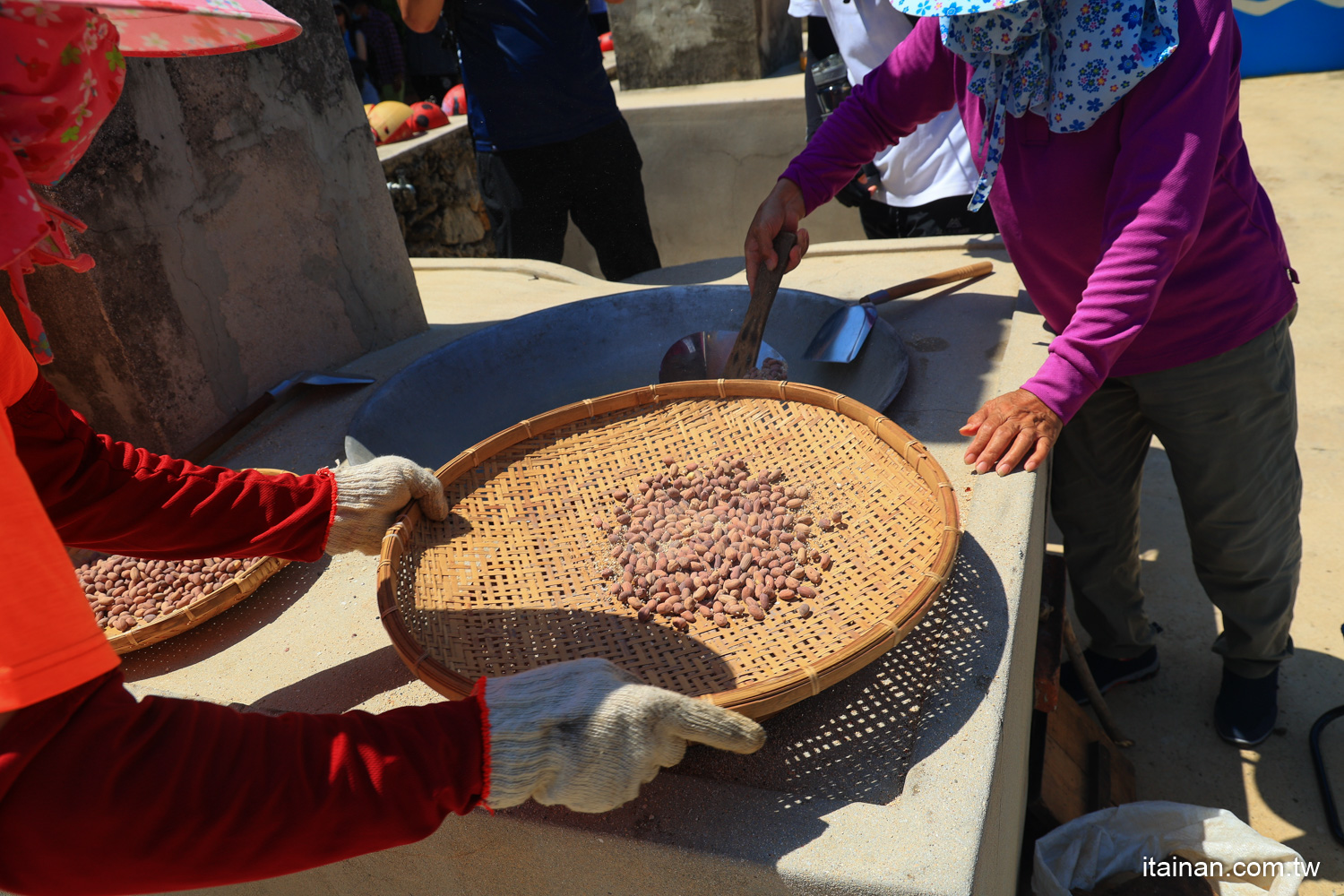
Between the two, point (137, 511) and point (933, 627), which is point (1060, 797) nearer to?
point (933, 627)

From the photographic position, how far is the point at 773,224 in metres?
1.84

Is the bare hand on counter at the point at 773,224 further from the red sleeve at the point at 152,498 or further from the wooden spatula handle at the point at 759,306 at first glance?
the red sleeve at the point at 152,498

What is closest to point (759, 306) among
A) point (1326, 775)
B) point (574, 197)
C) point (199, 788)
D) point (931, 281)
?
point (931, 281)

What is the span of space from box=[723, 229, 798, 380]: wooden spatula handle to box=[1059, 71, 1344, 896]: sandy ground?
49.5 inches

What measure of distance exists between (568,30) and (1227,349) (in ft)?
7.85

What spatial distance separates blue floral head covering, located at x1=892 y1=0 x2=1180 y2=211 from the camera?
121 centimetres

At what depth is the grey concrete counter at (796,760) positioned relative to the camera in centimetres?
104

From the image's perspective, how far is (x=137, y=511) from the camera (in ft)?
4.04

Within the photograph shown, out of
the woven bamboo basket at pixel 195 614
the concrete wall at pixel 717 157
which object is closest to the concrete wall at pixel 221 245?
the woven bamboo basket at pixel 195 614

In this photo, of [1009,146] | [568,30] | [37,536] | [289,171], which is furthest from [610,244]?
[37,536]

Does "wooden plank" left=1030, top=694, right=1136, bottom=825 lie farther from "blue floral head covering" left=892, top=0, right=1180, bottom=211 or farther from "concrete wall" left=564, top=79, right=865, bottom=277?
"concrete wall" left=564, top=79, right=865, bottom=277

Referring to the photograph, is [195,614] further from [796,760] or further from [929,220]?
[929,220]

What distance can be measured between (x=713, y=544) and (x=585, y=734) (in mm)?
576

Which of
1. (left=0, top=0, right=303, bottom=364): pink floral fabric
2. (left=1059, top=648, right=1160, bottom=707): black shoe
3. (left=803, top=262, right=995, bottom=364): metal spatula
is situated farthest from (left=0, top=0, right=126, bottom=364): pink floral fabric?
(left=1059, top=648, right=1160, bottom=707): black shoe
